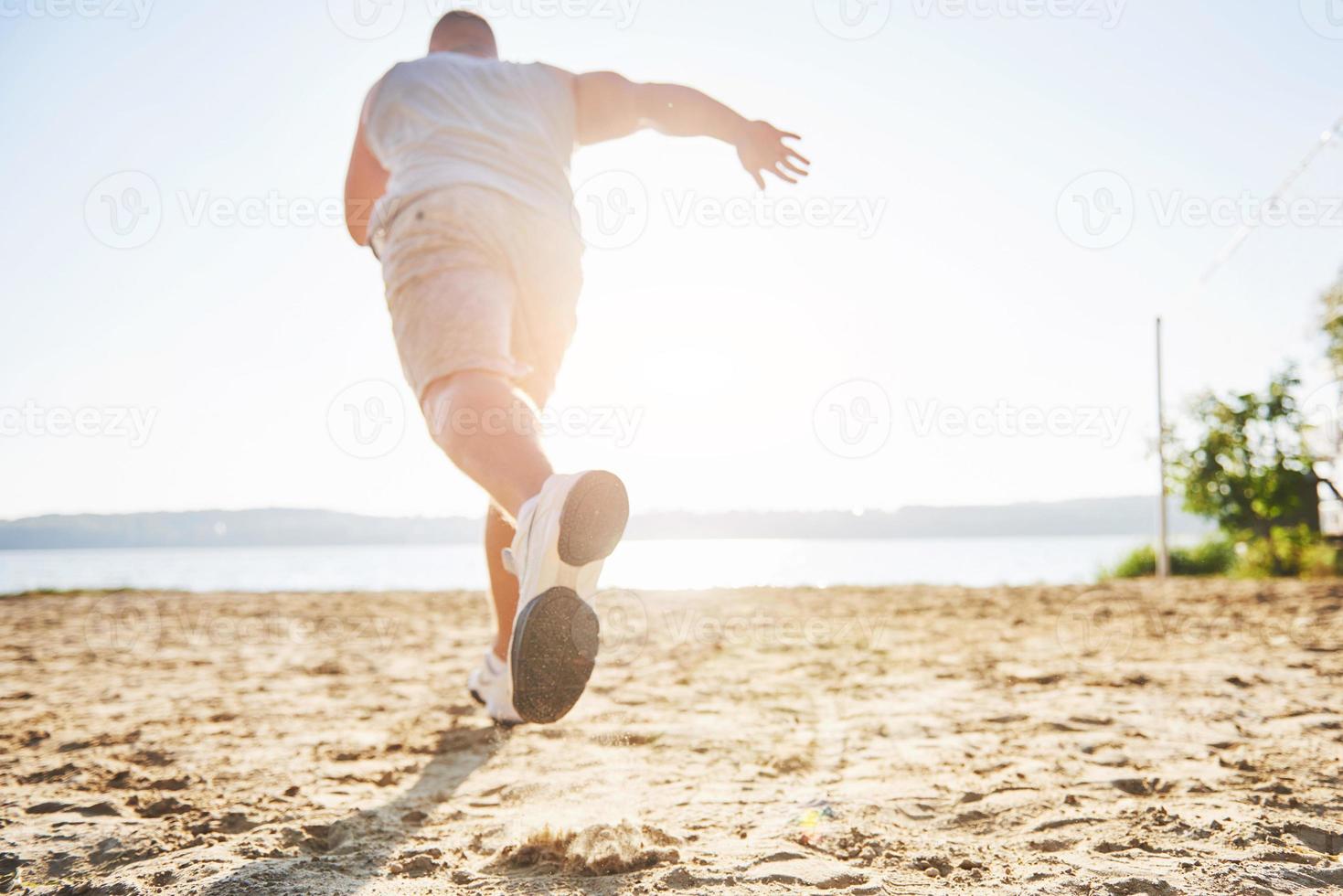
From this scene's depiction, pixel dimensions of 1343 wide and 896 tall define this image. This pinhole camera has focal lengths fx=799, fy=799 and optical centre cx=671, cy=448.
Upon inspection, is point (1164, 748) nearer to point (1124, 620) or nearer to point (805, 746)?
point (805, 746)

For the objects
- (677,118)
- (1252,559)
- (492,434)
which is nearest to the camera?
(492,434)

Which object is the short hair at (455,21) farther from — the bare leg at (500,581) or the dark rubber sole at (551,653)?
the dark rubber sole at (551,653)

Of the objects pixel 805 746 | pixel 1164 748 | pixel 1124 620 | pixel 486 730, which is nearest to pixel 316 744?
pixel 486 730

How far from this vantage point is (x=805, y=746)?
6.79 feet

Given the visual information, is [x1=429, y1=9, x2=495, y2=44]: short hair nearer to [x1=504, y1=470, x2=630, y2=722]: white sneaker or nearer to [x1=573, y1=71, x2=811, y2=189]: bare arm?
[x1=573, y1=71, x2=811, y2=189]: bare arm

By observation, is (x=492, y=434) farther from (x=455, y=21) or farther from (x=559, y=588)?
(x=455, y=21)

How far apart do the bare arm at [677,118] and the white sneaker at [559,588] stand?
40.7 inches

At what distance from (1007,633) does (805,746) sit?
273 centimetres

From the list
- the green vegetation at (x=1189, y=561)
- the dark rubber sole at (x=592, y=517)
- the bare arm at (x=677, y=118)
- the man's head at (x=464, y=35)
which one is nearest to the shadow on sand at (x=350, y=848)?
the dark rubber sole at (x=592, y=517)

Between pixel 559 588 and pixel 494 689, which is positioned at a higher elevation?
pixel 559 588

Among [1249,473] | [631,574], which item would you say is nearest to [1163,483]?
[1249,473]

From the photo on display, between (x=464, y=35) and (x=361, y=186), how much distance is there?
1.77ft

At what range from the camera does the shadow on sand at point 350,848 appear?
1188 mm

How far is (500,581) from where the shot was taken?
220 centimetres
